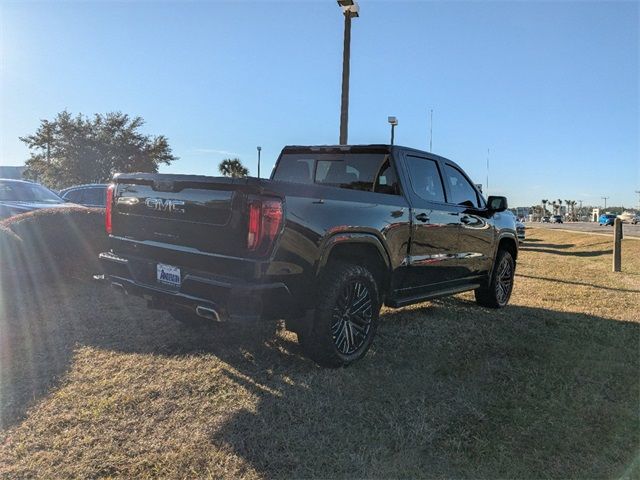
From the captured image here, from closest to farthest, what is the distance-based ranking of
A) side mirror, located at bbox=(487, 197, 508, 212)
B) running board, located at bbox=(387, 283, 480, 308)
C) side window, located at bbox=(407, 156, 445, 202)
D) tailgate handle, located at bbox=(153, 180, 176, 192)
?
tailgate handle, located at bbox=(153, 180, 176, 192), running board, located at bbox=(387, 283, 480, 308), side window, located at bbox=(407, 156, 445, 202), side mirror, located at bbox=(487, 197, 508, 212)

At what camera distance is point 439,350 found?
15.2 ft

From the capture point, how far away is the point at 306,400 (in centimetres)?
348

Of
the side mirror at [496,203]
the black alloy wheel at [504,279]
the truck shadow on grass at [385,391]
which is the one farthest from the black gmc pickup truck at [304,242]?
the black alloy wheel at [504,279]

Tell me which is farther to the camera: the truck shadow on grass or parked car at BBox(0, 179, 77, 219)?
parked car at BBox(0, 179, 77, 219)

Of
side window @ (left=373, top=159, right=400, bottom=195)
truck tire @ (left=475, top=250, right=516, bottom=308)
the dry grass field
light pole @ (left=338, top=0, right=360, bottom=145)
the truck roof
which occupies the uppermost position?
light pole @ (left=338, top=0, right=360, bottom=145)

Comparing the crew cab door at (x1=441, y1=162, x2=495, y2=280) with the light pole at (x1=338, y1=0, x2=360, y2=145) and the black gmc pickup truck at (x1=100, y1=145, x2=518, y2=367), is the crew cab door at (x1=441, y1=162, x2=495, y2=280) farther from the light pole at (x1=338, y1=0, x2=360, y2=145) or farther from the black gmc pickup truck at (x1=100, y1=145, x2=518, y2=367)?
the light pole at (x1=338, y1=0, x2=360, y2=145)

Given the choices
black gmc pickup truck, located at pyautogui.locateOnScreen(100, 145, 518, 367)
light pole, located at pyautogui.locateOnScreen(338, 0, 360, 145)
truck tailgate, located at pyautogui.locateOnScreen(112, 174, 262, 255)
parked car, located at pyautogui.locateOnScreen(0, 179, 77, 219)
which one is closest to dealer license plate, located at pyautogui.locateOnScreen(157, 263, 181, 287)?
black gmc pickup truck, located at pyautogui.locateOnScreen(100, 145, 518, 367)

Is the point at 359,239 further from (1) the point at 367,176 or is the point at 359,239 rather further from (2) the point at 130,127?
(2) the point at 130,127

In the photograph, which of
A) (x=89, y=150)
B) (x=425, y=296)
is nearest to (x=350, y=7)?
(x=425, y=296)

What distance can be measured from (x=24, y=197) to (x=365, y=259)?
8.11 meters

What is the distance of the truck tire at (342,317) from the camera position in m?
3.74

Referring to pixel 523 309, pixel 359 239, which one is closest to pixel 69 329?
pixel 359 239

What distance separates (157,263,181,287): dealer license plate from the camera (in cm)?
357

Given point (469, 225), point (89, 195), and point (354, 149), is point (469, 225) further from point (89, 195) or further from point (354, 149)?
point (89, 195)
